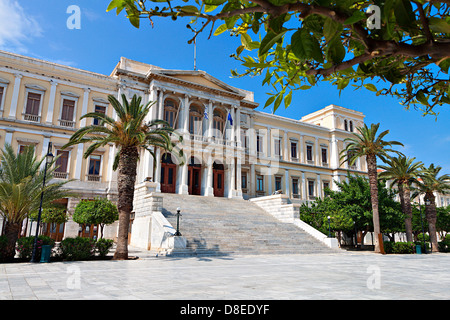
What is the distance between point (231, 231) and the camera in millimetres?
19344

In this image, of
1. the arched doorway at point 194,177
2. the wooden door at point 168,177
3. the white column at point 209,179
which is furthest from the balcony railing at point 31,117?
the white column at point 209,179

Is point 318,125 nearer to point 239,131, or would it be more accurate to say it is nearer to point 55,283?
point 239,131

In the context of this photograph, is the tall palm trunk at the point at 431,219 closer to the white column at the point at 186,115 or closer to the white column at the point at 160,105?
the white column at the point at 186,115

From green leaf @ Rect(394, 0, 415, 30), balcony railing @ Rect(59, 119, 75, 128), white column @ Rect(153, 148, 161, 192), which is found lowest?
green leaf @ Rect(394, 0, 415, 30)

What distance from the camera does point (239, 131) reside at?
30.8 metres

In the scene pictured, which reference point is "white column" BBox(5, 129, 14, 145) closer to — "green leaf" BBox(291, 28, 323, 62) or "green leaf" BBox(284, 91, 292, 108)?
"green leaf" BBox(284, 91, 292, 108)

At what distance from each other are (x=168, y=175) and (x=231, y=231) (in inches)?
411

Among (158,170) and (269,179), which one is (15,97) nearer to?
(158,170)

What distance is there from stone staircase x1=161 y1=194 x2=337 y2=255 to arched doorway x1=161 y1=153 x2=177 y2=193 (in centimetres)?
264

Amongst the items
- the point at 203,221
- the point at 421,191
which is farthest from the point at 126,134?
the point at 421,191

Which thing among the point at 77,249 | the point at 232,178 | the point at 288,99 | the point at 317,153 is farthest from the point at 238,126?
the point at 288,99

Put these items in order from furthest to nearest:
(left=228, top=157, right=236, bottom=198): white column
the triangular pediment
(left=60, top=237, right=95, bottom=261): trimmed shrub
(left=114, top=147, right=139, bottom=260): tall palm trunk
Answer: (left=228, top=157, right=236, bottom=198): white column → the triangular pediment → (left=114, top=147, right=139, bottom=260): tall palm trunk → (left=60, top=237, right=95, bottom=261): trimmed shrub

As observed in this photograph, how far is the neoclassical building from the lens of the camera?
79.0 feet

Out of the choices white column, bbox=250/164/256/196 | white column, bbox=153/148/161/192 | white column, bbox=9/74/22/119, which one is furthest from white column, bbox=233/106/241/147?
white column, bbox=9/74/22/119
